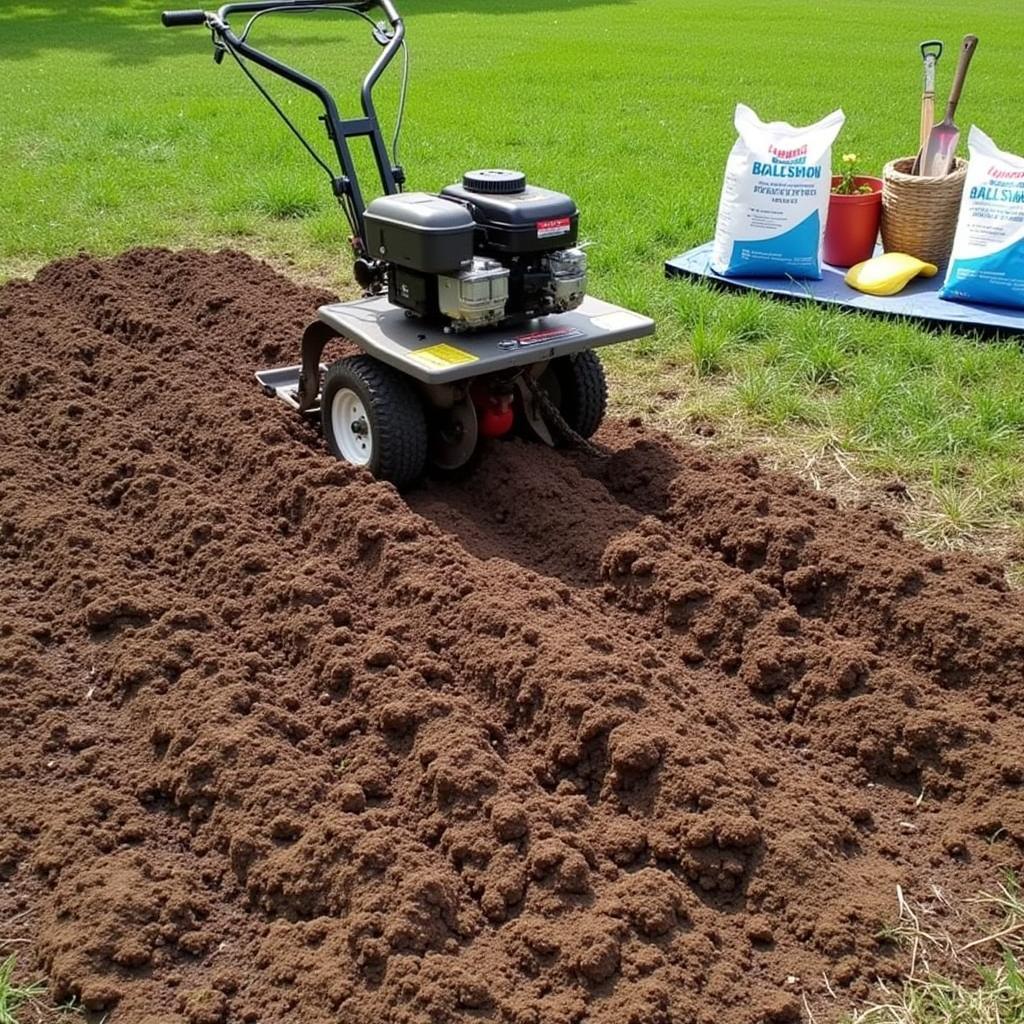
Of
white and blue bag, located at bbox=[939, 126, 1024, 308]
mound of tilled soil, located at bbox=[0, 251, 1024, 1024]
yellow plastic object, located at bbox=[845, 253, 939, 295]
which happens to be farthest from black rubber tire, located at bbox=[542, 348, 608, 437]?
white and blue bag, located at bbox=[939, 126, 1024, 308]

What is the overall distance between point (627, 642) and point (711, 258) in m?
3.90

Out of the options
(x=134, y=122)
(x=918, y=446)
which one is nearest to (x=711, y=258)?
(x=918, y=446)

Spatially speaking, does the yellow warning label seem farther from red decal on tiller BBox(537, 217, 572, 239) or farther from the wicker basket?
the wicker basket

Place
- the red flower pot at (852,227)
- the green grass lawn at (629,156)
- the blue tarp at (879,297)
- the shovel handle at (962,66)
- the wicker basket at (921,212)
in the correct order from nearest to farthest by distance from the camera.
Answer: the green grass lawn at (629,156) < the blue tarp at (879,297) < the shovel handle at (962,66) < the wicker basket at (921,212) < the red flower pot at (852,227)

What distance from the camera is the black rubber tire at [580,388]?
175 inches

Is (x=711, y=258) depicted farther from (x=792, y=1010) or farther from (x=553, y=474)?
(x=792, y=1010)

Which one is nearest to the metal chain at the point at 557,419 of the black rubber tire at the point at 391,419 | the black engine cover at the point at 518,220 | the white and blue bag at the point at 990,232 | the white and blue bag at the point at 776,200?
the black rubber tire at the point at 391,419

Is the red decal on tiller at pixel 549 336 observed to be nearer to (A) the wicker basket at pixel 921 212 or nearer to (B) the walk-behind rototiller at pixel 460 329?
(B) the walk-behind rototiller at pixel 460 329

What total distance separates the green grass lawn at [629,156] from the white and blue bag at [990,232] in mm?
508

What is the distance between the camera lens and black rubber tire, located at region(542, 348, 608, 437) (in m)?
4.46

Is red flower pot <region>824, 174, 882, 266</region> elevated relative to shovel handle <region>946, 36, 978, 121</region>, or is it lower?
lower

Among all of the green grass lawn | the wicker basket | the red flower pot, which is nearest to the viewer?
the green grass lawn

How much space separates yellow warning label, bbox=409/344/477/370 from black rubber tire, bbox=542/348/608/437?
0.65 meters

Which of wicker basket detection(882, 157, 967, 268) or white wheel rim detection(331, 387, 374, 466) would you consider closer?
white wheel rim detection(331, 387, 374, 466)
